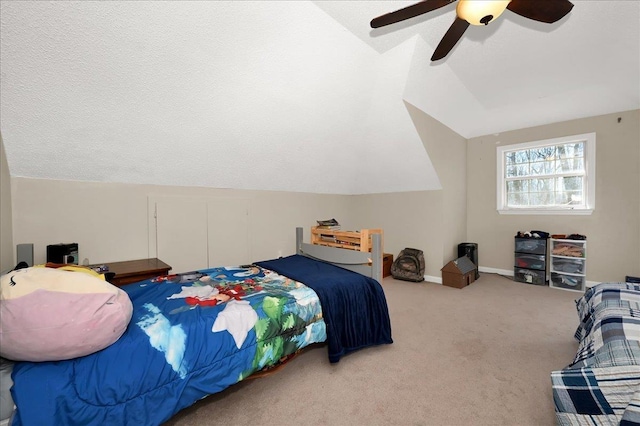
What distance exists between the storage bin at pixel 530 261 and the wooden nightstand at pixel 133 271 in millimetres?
4870

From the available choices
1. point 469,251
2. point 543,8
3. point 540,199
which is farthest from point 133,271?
point 540,199

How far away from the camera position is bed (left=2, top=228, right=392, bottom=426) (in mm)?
1045

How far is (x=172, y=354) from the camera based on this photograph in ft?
4.22

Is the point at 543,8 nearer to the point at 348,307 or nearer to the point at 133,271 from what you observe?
the point at 348,307

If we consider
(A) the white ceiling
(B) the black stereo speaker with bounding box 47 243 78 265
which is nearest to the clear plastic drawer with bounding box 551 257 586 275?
(A) the white ceiling

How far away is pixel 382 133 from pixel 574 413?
3282 mm

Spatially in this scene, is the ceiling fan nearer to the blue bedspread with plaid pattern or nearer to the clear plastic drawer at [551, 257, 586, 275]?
the blue bedspread with plaid pattern

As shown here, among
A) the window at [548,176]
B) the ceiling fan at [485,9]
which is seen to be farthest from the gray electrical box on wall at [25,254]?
the window at [548,176]

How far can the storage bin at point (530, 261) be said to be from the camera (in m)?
3.95

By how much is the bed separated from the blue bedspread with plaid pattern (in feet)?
3.87

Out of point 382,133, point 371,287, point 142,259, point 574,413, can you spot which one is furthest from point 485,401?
point 142,259

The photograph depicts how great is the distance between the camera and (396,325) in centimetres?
268

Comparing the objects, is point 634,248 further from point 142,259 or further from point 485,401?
point 142,259

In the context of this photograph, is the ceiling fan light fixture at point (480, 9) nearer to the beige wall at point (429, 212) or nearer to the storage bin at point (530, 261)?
the beige wall at point (429, 212)
